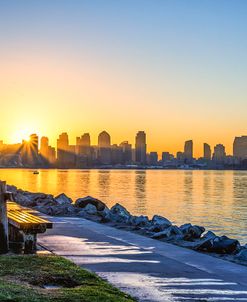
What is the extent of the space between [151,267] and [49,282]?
7.43 feet

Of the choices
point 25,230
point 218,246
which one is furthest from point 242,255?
point 25,230

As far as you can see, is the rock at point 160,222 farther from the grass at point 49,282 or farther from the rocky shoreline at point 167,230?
the grass at point 49,282

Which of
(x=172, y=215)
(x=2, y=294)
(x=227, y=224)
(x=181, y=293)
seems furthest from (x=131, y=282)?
(x=172, y=215)

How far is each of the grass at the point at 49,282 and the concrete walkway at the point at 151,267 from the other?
393 mm

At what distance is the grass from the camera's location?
677 centimetres

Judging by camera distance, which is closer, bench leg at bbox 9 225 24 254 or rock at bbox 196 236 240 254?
bench leg at bbox 9 225 24 254

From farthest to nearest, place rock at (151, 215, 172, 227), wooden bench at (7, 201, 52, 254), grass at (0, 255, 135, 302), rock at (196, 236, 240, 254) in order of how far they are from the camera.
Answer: rock at (151, 215, 172, 227) → rock at (196, 236, 240, 254) → wooden bench at (7, 201, 52, 254) → grass at (0, 255, 135, 302)

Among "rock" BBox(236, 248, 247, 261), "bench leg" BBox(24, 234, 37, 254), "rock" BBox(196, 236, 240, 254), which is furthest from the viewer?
"rock" BBox(196, 236, 240, 254)

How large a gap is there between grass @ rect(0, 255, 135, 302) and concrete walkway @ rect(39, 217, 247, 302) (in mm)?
393

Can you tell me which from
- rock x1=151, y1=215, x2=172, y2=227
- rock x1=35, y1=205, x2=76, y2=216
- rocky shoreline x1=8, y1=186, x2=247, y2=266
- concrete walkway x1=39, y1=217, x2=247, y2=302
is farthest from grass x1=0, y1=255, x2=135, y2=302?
rock x1=35, y1=205, x2=76, y2=216

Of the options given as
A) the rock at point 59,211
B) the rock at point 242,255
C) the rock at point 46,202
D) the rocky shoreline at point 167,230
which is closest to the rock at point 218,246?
the rocky shoreline at point 167,230

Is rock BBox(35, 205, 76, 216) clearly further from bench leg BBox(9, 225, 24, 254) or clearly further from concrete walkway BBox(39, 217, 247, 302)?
bench leg BBox(9, 225, 24, 254)

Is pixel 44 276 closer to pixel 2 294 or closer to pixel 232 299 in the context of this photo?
pixel 2 294

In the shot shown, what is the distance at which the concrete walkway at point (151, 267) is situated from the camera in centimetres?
779
